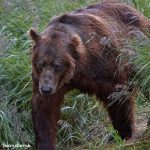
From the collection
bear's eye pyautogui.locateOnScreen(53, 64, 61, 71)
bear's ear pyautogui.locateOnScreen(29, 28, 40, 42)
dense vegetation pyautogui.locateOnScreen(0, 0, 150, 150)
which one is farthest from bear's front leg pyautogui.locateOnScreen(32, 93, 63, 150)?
bear's ear pyautogui.locateOnScreen(29, 28, 40, 42)

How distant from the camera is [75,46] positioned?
6.16 m

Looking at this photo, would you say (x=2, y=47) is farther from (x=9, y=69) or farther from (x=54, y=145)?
(x=54, y=145)

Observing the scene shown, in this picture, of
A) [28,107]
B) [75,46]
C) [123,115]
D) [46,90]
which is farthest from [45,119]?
[123,115]

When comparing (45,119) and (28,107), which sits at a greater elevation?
(45,119)

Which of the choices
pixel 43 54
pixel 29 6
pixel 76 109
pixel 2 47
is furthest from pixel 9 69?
pixel 29 6

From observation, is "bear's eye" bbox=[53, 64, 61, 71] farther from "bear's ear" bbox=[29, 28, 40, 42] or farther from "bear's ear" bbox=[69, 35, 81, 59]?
"bear's ear" bbox=[29, 28, 40, 42]

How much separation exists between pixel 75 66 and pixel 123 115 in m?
1.01

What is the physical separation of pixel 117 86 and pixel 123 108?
2.08ft

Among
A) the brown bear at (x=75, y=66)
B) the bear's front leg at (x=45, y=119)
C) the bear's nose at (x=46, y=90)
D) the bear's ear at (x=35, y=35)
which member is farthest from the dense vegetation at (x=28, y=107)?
the bear's ear at (x=35, y=35)

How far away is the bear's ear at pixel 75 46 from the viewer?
614cm

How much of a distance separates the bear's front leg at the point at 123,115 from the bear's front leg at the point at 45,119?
676mm

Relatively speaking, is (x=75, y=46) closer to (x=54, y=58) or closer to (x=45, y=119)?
(x=54, y=58)

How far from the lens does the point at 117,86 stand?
616 centimetres

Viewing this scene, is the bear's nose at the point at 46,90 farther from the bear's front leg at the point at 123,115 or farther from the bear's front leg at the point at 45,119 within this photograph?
the bear's front leg at the point at 123,115
